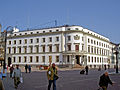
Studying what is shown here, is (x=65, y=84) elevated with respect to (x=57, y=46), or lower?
lower

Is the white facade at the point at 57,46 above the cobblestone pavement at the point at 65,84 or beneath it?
above

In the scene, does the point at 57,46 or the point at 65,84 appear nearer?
the point at 65,84

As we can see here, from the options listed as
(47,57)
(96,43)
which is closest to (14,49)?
→ (47,57)

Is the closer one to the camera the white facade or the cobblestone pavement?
the cobblestone pavement

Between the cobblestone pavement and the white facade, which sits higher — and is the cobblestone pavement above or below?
below

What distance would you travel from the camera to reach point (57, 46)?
6394 centimetres

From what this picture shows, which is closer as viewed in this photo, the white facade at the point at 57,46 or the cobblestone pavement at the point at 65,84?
the cobblestone pavement at the point at 65,84

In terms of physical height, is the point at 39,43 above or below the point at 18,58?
above

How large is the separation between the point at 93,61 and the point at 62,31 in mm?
16521

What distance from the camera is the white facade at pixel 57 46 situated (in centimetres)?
6141

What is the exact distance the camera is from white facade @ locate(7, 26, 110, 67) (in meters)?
61.4

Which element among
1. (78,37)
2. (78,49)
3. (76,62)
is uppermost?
(78,37)

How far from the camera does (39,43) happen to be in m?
67.6

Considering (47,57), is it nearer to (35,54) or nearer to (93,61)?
(35,54)
